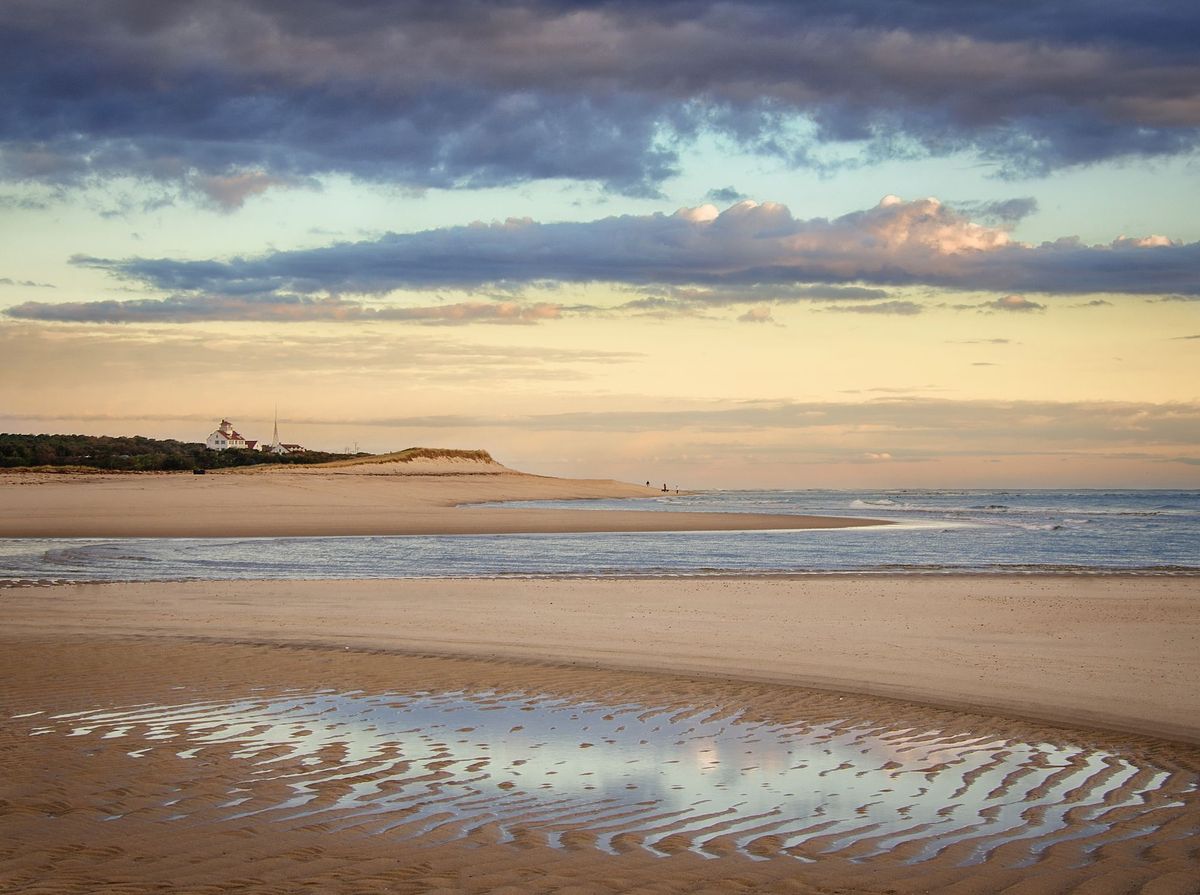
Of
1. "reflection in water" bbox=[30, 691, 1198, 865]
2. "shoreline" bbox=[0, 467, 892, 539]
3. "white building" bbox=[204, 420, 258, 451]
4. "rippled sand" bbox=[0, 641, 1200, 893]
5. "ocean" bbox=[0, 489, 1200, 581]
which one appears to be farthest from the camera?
"white building" bbox=[204, 420, 258, 451]

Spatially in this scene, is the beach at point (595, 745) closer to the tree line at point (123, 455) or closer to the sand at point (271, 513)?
the sand at point (271, 513)

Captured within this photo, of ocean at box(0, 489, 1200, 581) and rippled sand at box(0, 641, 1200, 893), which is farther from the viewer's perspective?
ocean at box(0, 489, 1200, 581)

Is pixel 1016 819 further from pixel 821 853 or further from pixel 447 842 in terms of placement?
pixel 447 842

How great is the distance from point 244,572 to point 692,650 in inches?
563

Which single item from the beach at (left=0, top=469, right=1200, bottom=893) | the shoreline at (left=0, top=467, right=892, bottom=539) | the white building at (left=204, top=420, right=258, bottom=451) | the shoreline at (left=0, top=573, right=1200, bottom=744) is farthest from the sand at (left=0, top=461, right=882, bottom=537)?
the white building at (left=204, top=420, right=258, bottom=451)

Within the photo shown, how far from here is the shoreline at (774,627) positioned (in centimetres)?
1156

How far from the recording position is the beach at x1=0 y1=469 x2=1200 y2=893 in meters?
5.79

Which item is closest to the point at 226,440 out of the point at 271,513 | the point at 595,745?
the point at 271,513

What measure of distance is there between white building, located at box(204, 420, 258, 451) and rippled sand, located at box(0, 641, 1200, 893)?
13434 centimetres

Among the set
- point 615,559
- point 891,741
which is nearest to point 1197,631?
point 891,741

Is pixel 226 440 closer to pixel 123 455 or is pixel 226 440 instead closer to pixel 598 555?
pixel 123 455

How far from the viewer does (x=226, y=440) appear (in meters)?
144

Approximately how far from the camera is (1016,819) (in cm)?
671

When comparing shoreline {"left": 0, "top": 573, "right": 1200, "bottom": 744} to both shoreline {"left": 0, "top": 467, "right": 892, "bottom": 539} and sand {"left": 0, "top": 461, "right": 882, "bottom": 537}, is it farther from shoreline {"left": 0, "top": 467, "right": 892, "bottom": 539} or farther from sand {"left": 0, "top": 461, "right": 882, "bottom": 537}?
shoreline {"left": 0, "top": 467, "right": 892, "bottom": 539}
